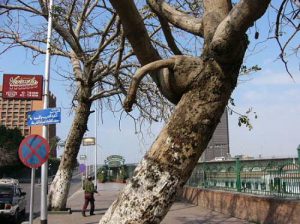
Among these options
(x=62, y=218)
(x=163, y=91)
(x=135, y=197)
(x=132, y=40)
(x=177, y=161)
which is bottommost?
(x=62, y=218)

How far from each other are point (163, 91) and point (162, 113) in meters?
17.2

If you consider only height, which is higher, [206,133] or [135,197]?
[206,133]

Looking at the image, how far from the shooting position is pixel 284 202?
44.0 ft

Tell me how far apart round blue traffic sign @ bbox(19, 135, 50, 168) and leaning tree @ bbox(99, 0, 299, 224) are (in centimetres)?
735

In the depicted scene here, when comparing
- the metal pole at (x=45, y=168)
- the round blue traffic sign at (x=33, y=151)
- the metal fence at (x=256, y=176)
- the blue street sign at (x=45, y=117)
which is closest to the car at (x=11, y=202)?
the metal pole at (x=45, y=168)

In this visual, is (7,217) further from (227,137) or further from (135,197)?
(135,197)

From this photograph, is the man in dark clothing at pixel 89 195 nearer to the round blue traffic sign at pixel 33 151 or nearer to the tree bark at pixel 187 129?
the round blue traffic sign at pixel 33 151

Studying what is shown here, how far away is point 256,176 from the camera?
1628 cm

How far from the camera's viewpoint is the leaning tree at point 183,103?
16.9ft

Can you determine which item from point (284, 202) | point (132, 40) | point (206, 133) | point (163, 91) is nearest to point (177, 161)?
point (206, 133)

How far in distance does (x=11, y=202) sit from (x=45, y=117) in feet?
20.0

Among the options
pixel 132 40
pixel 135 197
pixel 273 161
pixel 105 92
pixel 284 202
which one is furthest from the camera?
pixel 105 92

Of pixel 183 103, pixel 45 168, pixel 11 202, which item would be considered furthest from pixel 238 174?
pixel 183 103

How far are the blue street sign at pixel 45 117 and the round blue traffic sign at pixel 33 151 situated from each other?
1.58 m
